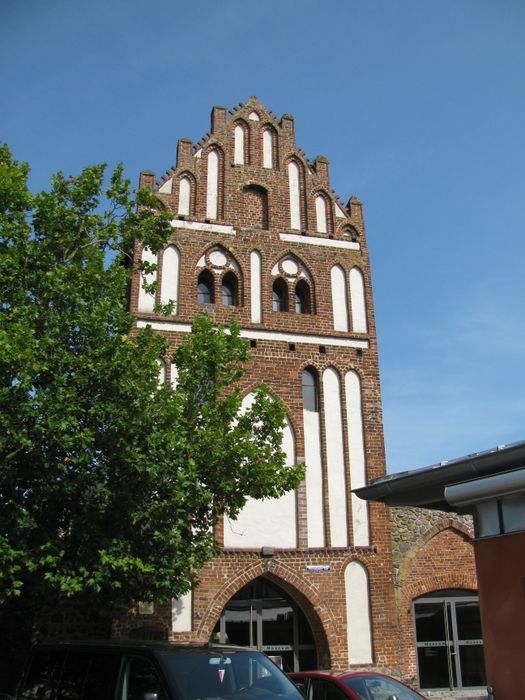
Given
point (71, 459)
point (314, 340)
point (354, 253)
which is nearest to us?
point (71, 459)

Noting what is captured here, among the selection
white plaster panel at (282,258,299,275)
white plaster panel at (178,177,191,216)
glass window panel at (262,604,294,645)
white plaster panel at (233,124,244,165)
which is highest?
white plaster panel at (233,124,244,165)

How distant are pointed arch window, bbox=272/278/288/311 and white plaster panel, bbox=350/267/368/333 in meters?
1.83

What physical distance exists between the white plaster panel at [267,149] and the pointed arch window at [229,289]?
3.80 m

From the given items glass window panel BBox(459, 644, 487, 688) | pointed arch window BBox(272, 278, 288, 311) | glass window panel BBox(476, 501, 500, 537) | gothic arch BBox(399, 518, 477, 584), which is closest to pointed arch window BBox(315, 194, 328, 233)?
pointed arch window BBox(272, 278, 288, 311)

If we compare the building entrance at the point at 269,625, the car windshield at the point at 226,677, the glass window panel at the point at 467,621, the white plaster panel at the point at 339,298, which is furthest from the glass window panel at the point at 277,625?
the car windshield at the point at 226,677

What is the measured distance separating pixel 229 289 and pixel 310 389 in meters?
3.51

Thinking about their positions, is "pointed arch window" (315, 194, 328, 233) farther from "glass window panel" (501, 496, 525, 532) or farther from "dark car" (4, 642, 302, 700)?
"dark car" (4, 642, 302, 700)

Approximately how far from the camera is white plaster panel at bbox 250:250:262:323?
1934 centimetres

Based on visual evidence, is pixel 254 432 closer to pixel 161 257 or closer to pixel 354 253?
pixel 161 257

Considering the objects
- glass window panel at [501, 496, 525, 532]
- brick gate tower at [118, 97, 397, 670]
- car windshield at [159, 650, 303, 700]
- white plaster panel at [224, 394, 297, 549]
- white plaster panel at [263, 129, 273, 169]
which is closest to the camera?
car windshield at [159, 650, 303, 700]

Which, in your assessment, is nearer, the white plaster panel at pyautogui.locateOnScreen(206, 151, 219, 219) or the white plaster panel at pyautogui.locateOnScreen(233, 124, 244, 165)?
the white plaster panel at pyautogui.locateOnScreen(206, 151, 219, 219)

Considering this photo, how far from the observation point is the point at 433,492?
1122cm

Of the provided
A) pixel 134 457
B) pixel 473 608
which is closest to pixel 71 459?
pixel 134 457

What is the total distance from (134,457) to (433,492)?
4.58 metres
